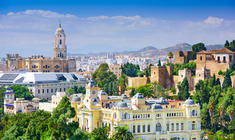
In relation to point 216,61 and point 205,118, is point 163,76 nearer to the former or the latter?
point 216,61

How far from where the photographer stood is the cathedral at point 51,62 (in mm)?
94375

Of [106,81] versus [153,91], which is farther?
[106,81]

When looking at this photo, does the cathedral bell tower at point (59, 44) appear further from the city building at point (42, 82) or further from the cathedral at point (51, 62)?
the city building at point (42, 82)

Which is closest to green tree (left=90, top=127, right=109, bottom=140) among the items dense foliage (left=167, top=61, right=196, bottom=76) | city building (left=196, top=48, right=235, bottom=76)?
city building (left=196, top=48, right=235, bottom=76)

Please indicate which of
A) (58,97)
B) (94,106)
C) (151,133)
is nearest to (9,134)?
(94,106)

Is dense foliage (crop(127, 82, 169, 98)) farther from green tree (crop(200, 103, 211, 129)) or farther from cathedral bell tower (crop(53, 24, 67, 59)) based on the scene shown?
cathedral bell tower (crop(53, 24, 67, 59))

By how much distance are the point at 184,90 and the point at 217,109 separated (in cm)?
898

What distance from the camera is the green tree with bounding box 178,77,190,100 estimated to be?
204 ft

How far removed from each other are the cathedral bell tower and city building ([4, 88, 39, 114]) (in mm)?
33193

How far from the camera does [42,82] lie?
78000 millimetres

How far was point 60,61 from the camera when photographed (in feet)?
318

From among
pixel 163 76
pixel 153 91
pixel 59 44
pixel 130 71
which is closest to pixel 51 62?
pixel 59 44

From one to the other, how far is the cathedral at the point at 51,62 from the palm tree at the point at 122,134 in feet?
178

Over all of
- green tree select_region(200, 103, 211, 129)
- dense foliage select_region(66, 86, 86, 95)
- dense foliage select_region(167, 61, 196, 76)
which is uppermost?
dense foliage select_region(167, 61, 196, 76)
